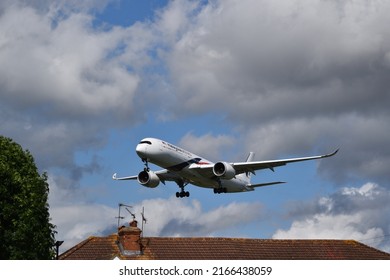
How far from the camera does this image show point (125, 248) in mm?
65312

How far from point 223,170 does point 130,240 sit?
367 inches

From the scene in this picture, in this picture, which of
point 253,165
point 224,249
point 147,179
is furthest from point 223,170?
point 224,249

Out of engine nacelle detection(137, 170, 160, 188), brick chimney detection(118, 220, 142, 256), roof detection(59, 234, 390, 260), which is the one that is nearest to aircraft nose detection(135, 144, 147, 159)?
brick chimney detection(118, 220, 142, 256)

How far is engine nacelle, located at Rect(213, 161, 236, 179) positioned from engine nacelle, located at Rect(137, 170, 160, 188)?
5265mm

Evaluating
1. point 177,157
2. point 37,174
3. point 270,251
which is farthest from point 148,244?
point 37,174

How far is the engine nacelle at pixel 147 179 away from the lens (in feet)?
230

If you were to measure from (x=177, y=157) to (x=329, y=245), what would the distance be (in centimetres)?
1799

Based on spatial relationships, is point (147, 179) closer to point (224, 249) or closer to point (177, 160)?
point (177, 160)

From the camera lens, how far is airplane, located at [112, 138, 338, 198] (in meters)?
64.8

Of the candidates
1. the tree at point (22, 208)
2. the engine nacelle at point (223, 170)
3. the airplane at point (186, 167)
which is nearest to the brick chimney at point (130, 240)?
the airplane at point (186, 167)

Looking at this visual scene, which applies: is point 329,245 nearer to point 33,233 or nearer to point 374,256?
point 374,256

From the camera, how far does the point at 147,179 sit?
230 feet

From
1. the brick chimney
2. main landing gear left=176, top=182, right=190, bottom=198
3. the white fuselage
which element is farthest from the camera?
main landing gear left=176, top=182, right=190, bottom=198

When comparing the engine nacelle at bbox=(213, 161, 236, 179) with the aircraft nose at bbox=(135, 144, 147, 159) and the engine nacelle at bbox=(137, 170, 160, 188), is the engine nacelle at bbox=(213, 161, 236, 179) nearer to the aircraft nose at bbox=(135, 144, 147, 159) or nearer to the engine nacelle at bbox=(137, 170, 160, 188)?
the engine nacelle at bbox=(137, 170, 160, 188)
